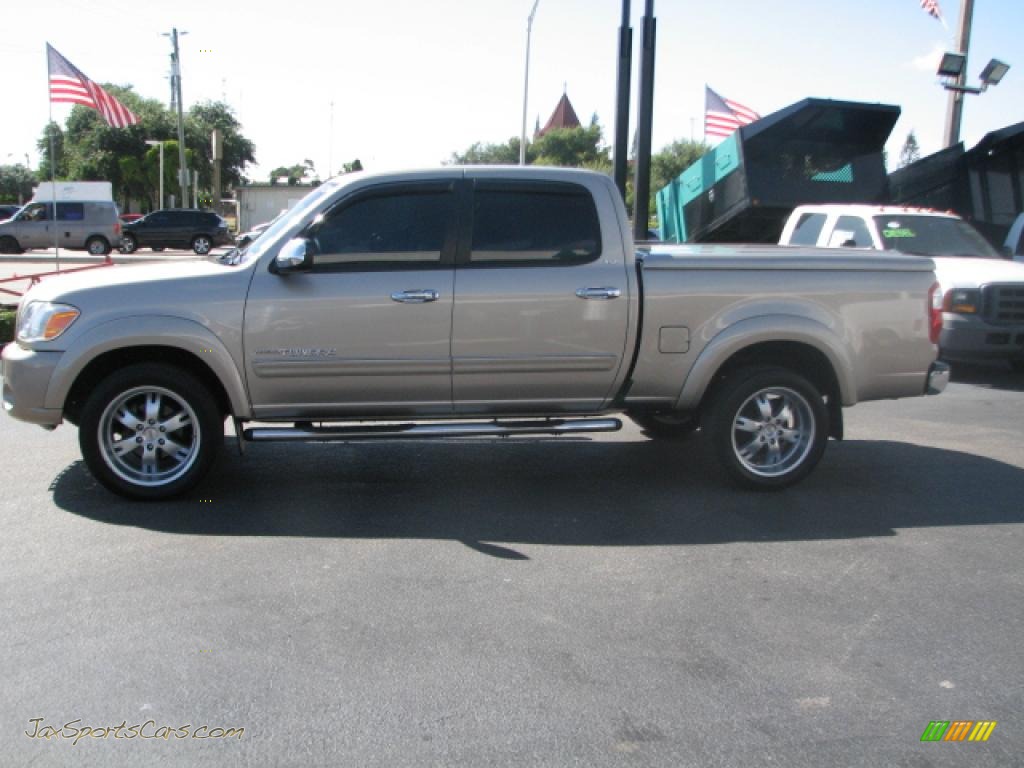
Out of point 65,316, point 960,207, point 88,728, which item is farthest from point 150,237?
point 88,728

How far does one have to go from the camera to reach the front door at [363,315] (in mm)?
5738

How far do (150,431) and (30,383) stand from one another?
70 centimetres

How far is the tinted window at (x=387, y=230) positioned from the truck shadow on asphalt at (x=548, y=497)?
4.87ft

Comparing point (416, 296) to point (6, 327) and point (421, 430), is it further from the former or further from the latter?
point (6, 327)

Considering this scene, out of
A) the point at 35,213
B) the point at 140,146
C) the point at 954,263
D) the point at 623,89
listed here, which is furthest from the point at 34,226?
the point at 140,146

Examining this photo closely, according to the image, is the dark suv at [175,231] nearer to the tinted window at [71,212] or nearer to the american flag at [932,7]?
the tinted window at [71,212]

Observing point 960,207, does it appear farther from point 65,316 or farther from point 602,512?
point 65,316

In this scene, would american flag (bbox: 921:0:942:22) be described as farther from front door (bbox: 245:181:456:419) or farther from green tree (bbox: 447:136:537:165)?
green tree (bbox: 447:136:537:165)

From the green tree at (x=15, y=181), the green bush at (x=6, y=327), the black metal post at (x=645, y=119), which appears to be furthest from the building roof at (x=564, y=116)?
the green bush at (x=6, y=327)

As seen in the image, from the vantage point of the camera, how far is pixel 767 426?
6.31 metres

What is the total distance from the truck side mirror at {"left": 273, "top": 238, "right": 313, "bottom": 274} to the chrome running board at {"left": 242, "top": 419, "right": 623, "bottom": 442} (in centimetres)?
94

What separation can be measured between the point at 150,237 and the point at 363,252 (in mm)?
31186

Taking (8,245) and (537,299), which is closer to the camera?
(537,299)

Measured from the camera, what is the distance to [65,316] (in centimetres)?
561
